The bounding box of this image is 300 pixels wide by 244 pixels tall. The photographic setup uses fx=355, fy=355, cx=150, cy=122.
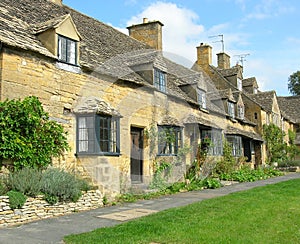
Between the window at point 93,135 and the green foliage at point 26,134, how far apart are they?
134 cm

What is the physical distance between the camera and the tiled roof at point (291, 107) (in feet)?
149

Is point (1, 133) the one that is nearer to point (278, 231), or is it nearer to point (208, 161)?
point (278, 231)

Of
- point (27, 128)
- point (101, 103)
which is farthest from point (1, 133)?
point (101, 103)

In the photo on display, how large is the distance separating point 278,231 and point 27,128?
22.3 ft

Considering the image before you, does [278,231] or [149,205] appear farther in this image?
[149,205]

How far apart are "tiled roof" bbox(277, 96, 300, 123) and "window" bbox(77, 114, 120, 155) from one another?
123ft

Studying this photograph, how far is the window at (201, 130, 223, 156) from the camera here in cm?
2094

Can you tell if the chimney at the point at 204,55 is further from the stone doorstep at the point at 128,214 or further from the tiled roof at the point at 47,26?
the stone doorstep at the point at 128,214

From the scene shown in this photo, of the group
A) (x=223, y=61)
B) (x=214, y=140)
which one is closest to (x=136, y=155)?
(x=214, y=140)

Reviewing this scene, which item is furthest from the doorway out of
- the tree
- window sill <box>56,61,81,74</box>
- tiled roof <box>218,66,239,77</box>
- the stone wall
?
the tree

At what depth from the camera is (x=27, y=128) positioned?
31.9 feet

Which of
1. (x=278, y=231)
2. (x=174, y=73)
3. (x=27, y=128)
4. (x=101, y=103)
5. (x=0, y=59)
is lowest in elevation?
(x=278, y=231)

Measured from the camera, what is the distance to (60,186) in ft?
30.7

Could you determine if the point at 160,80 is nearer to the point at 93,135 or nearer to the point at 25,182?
the point at 93,135
